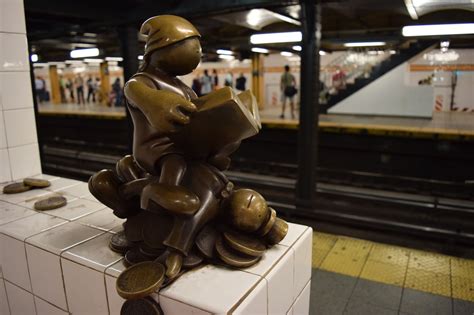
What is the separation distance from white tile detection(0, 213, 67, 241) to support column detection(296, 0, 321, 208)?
3467 mm

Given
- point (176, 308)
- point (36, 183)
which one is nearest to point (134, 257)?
point (176, 308)

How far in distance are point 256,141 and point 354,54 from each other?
511 cm

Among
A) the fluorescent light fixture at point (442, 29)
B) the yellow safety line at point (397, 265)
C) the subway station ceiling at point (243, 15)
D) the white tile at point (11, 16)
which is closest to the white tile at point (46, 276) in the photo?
the white tile at point (11, 16)

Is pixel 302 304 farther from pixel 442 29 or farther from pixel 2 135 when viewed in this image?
pixel 442 29

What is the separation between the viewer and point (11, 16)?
2461 mm

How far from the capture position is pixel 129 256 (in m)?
1.39

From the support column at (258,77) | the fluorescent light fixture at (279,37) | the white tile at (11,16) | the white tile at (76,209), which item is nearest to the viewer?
the white tile at (76,209)

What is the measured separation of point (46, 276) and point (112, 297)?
1.37 ft

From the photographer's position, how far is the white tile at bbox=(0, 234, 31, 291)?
1637mm

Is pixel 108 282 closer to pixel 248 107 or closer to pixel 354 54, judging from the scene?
pixel 248 107

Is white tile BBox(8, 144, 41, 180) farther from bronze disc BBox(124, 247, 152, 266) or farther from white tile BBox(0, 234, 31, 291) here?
bronze disc BBox(124, 247, 152, 266)

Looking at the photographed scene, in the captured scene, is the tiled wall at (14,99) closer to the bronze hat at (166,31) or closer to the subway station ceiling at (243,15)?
the bronze hat at (166,31)

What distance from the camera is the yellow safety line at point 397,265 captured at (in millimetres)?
3174

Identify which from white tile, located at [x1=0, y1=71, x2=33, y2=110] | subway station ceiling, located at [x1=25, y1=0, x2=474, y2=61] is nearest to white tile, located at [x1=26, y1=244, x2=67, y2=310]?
white tile, located at [x1=0, y1=71, x2=33, y2=110]
